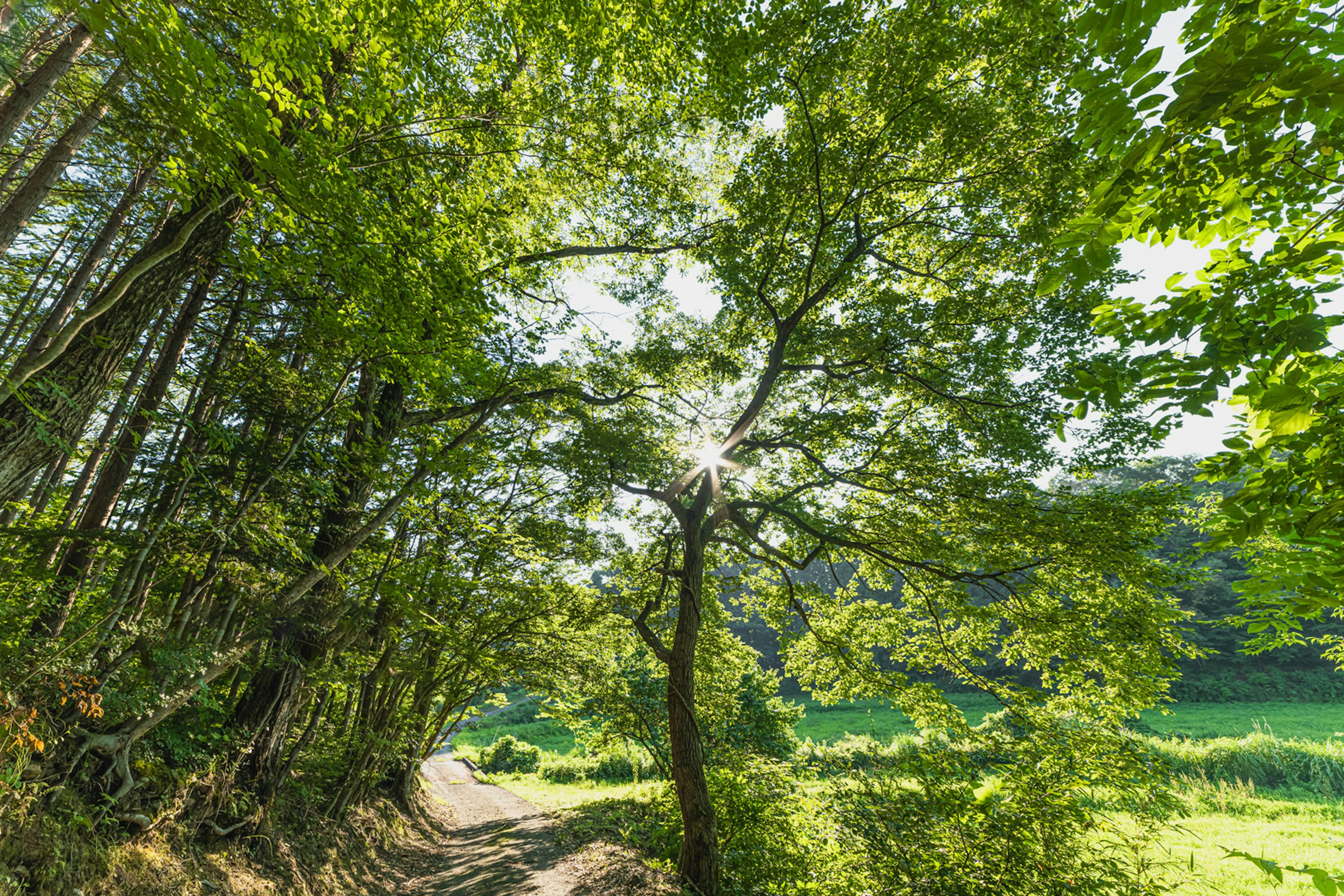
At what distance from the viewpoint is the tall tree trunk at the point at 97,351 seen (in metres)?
2.94

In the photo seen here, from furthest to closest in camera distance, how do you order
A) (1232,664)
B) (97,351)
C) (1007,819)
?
(1232,664) → (1007,819) → (97,351)

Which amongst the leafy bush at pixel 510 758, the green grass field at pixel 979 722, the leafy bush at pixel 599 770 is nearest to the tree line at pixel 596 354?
the leafy bush at pixel 599 770

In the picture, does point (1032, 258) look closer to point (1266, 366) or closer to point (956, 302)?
point (956, 302)

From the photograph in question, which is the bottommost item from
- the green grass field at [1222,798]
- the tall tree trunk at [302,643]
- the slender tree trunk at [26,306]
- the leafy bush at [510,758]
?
the leafy bush at [510,758]

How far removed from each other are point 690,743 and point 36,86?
30.8 feet

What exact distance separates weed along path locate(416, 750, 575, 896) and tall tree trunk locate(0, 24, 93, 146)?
374 inches

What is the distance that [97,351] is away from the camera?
3.28 metres

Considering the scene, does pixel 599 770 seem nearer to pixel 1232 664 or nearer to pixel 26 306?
pixel 26 306

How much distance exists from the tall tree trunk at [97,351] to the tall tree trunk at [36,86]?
201cm

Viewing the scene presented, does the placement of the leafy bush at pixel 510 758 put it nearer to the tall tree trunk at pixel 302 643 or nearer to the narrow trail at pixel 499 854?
the narrow trail at pixel 499 854

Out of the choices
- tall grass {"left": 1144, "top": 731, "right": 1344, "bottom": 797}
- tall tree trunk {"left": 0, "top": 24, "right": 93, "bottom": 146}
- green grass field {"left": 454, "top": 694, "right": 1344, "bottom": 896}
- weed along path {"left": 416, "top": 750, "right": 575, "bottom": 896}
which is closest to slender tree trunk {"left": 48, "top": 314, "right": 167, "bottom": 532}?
tall tree trunk {"left": 0, "top": 24, "right": 93, "bottom": 146}

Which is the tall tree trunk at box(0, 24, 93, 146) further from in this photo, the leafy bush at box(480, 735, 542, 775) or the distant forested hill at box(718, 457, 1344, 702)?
the distant forested hill at box(718, 457, 1344, 702)

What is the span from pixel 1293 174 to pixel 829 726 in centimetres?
3295

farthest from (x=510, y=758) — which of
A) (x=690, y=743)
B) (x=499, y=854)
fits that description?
(x=690, y=743)
